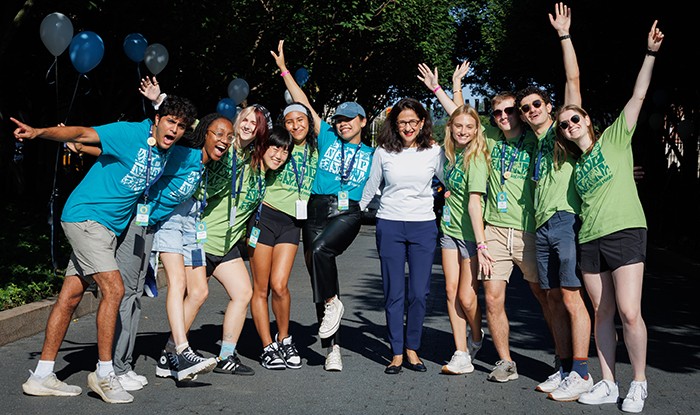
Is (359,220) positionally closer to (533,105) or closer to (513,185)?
(513,185)

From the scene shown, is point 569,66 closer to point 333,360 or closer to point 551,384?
point 551,384

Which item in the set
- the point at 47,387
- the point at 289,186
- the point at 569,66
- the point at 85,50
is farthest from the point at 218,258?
the point at 85,50

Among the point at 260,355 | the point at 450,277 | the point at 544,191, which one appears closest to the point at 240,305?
the point at 260,355

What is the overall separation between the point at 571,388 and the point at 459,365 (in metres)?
0.98

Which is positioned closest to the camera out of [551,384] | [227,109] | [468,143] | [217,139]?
[551,384]

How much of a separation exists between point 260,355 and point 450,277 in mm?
1686

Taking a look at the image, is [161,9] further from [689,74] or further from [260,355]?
[260,355]

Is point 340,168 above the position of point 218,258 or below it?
above

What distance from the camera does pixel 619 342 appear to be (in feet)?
27.0

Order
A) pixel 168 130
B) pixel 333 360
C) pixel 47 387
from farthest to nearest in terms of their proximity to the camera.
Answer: pixel 333 360
pixel 168 130
pixel 47 387

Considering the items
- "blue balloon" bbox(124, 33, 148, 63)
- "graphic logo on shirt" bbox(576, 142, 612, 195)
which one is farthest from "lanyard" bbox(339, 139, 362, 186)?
"blue balloon" bbox(124, 33, 148, 63)

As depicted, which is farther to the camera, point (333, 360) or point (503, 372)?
point (333, 360)

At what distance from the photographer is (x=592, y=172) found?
19.2 feet

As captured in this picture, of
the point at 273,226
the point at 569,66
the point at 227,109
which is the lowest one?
the point at 273,226
